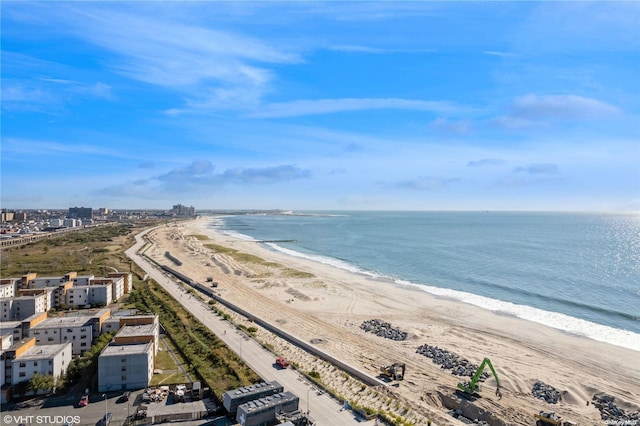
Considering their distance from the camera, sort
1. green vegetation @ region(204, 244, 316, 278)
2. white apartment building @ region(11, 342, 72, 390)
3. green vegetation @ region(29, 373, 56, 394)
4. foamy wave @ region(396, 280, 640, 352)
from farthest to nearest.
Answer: green vegetation @ region(204, 244, 316, 278), foamy wave @ region(396, 280, 640, 352), white apartment building @ region(11, 342, 72, 390), green vegetation @ region(29, 373, 56, 394)

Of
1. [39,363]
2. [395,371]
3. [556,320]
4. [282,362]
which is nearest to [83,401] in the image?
[39,363]

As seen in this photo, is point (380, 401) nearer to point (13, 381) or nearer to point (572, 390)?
point (572, 390)

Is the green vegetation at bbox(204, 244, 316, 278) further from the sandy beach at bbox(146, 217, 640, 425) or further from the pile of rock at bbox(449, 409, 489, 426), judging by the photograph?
the pile of rock at bbox(449, 409, 489, 426)

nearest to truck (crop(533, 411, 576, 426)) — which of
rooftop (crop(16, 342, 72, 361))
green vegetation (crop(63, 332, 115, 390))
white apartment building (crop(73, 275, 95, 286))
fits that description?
green vegetation (crop(63, 332, 115, 390))

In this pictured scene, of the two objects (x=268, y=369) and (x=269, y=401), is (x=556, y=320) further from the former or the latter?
(x=269, y=401)

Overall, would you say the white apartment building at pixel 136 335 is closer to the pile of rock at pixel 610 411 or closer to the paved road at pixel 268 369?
the paved road at pixel 268 369

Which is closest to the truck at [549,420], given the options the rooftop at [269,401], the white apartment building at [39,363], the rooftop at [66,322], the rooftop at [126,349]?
the rooftop at [269,401]
